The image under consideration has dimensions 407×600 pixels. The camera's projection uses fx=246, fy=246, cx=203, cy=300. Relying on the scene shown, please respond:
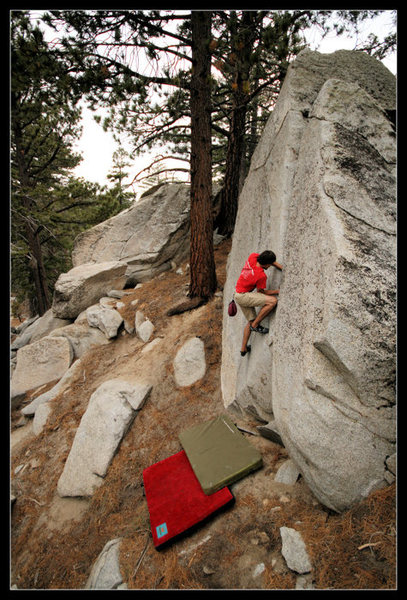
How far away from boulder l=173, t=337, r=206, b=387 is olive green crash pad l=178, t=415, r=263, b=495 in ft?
4.24

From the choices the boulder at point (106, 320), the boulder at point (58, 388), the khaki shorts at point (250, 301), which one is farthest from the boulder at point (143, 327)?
the khaki shorts at point (250, 301)

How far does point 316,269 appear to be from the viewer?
296 centimetres

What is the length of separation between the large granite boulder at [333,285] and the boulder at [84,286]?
773 cm

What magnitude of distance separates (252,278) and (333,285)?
1.52 meters

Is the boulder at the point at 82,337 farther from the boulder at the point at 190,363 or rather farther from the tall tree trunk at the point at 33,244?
the tall tree trunk at the point at 33,244

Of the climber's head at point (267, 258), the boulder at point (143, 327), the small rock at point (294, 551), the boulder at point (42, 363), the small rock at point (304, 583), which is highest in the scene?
the climber's head at point (267, 258)

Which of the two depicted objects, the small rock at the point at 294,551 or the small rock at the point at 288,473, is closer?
the small rock at the point at 294,551

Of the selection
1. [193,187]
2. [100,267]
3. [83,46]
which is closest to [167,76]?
[83,46]

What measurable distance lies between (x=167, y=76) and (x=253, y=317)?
608 centimetres

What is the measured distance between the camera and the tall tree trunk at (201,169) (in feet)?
20.6

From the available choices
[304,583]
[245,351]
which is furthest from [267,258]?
[304,583]

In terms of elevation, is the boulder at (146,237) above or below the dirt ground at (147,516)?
above

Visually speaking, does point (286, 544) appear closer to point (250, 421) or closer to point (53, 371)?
point (250, 421)

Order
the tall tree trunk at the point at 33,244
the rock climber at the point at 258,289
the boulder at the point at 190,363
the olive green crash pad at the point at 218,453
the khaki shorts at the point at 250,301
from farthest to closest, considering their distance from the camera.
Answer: the tall tree trunk at the point at 33,244 < the boulder at the point at 190,363 < the khaki shorts at the point at 250,301 < the rock climber at the point at 258,289 < the olive green crash pad at the point at 218,453
